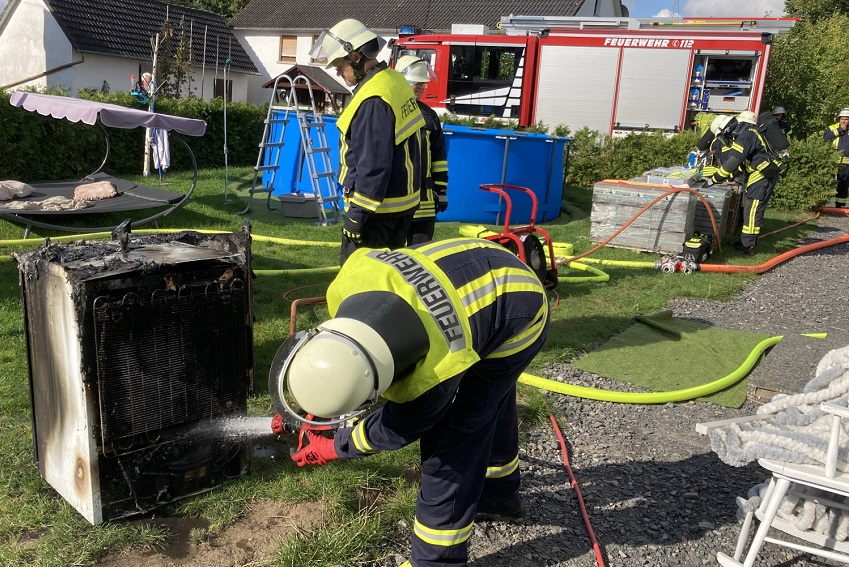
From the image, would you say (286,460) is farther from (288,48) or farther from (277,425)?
(288,48)

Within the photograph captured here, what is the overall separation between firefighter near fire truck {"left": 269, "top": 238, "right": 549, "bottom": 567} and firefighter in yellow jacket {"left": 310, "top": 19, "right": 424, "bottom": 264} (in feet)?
5.51

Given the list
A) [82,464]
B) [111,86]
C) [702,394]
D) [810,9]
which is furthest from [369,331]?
[810,9]

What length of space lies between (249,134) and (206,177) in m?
3.16

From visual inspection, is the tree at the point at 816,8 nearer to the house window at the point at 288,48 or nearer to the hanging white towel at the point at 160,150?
the house window at the point at 288,48

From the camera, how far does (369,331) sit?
1940 millimetres

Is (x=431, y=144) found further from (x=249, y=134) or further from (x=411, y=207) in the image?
(x=249, y=134)

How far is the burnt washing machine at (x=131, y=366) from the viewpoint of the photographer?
8.62 feet

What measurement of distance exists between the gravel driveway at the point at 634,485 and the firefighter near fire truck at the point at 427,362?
0.70 m

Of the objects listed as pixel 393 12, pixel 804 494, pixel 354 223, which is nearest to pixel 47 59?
pixel 393 12

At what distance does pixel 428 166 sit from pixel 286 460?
2293 millimetres

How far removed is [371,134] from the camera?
13.2 ft

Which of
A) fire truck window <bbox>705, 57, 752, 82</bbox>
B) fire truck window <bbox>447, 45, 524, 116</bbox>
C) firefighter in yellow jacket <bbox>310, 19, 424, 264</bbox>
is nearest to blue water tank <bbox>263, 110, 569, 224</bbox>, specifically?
fire truck window <bbox>447, 45, 524, 116</bbox>

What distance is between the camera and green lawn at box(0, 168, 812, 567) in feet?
9.32

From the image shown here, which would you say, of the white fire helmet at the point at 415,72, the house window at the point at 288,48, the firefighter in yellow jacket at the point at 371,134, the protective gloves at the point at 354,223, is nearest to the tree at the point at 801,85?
the white fire helmet at the point at 415,72
